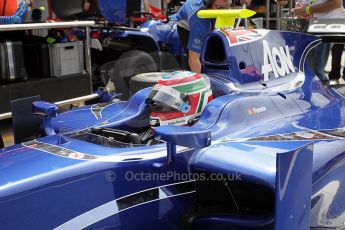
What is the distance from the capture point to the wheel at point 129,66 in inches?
245

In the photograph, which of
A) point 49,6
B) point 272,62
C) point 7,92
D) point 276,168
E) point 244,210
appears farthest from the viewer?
point 49,6

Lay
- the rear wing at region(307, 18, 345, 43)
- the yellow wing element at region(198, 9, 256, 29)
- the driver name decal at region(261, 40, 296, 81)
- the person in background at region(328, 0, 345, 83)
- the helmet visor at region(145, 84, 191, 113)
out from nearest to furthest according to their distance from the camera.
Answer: the helmet visor at region(145, 84, 191, 113) → the driver name decal at region(261, 40, 296, 81) → the yellow wing element at region(198, 9, 256, 29) → the rear wing at region(307, 18, 345, 43) → the person in background at region(328, 0, 345, 83)

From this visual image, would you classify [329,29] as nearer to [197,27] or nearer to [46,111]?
[197,27]

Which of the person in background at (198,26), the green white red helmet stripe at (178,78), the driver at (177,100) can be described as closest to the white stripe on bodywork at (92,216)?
the driver at (177,100)

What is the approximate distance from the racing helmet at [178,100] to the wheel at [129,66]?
3.63 metres

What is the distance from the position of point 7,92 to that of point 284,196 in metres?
3.46

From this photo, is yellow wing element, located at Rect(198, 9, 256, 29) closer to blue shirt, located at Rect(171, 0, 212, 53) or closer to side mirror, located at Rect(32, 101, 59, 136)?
blue shirt, located at Rect(171, 0, 212, 53)

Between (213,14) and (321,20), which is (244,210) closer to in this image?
(213,14)

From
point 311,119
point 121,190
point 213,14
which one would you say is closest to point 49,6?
point 213,14

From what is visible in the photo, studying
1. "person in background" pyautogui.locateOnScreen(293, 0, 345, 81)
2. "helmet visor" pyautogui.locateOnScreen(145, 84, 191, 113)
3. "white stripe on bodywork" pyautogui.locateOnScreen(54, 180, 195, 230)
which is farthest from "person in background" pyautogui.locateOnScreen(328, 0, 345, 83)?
"white stripe on bodywork" pyautogui.locateOnScreen(54, 180, 195, 230)

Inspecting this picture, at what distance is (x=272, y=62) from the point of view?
10.3 ft

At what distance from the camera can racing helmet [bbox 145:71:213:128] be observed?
2.43m

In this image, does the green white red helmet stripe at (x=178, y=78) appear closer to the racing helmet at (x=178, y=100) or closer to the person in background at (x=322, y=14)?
the racing helmet at (x=178, y=100)

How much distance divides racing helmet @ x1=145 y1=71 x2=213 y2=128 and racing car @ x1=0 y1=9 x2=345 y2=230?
0.07 metres
